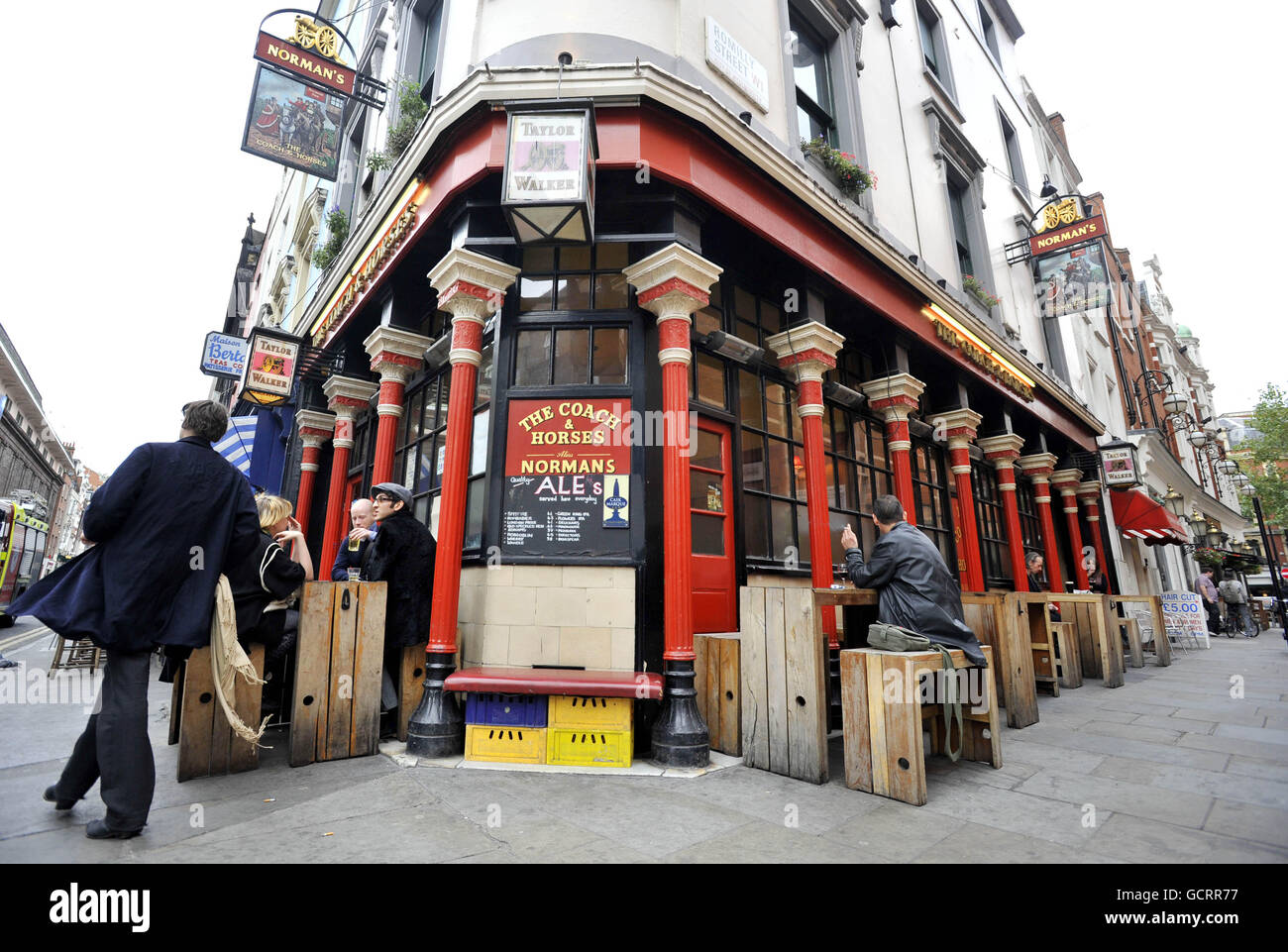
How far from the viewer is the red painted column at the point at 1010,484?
1066cm

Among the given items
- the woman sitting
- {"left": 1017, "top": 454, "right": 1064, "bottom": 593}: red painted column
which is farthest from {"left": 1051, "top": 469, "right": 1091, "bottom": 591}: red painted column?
the woman sitting

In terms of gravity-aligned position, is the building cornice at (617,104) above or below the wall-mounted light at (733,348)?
above

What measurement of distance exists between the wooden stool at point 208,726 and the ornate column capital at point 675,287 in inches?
149

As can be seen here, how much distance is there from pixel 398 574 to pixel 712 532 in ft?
9.53

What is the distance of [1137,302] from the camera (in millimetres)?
25484

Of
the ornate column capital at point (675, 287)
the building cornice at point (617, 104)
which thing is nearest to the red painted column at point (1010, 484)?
the building cornice at point (617, 104)

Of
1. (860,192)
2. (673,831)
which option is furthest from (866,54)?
(673,831)

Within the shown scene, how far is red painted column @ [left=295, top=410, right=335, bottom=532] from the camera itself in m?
10.0

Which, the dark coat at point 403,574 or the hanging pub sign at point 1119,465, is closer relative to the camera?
the dark coat at point 403,574

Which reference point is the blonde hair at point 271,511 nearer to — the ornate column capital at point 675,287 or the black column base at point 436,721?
the black column base at point 436,721

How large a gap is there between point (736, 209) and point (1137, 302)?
2939 centimetres

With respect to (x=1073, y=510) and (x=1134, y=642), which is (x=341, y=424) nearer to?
(x=1134, y=642)

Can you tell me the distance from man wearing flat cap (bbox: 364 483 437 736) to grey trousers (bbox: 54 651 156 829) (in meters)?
1.82

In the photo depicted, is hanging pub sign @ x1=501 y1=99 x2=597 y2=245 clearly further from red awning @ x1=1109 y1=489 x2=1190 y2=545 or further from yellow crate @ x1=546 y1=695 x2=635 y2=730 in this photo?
red awning @ x1=1109 y1=489 x2=1190 y2=545
